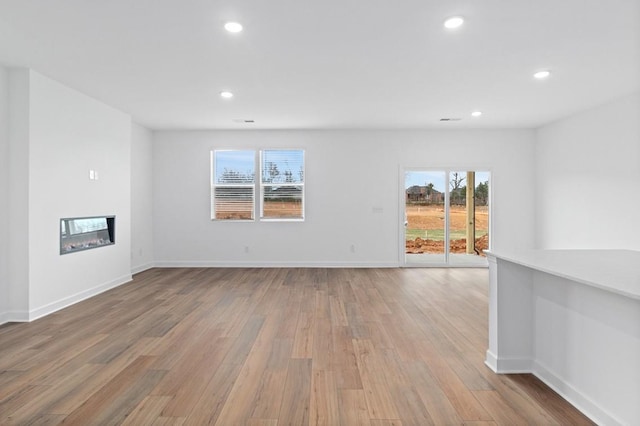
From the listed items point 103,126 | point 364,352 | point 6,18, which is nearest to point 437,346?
point 364,352

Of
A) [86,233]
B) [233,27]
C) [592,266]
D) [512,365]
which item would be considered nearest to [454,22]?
[233,27]

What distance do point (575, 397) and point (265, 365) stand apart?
207cm

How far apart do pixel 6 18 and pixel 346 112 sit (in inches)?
161

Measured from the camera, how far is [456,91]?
4.54 metres

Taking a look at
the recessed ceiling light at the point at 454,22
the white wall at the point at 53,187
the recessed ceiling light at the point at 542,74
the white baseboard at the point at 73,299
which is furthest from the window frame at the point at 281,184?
the recessed ceiling light at the point at 454,22

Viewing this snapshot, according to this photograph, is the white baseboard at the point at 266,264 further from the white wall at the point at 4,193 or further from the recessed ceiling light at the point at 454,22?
the recessed ceiling light at the point at 454,22

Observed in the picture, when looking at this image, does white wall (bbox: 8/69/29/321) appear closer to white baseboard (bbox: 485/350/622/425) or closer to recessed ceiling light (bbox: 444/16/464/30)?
recessed ceiling light (bbox: 444/16/464/30)

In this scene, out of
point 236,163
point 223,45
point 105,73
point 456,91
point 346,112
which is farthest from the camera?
point 236,163

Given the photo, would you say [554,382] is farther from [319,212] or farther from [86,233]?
[86,233]

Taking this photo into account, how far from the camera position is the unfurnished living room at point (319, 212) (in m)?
2.19

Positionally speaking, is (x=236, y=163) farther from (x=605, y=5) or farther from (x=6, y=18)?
(x=605, y=5)

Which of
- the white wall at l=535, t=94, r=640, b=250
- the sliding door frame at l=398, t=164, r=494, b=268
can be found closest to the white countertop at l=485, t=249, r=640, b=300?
the white wall at l=535, t=94, r=640, b=250

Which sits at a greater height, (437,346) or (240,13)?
(240,13)

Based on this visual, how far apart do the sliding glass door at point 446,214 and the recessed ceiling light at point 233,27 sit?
480 cm
